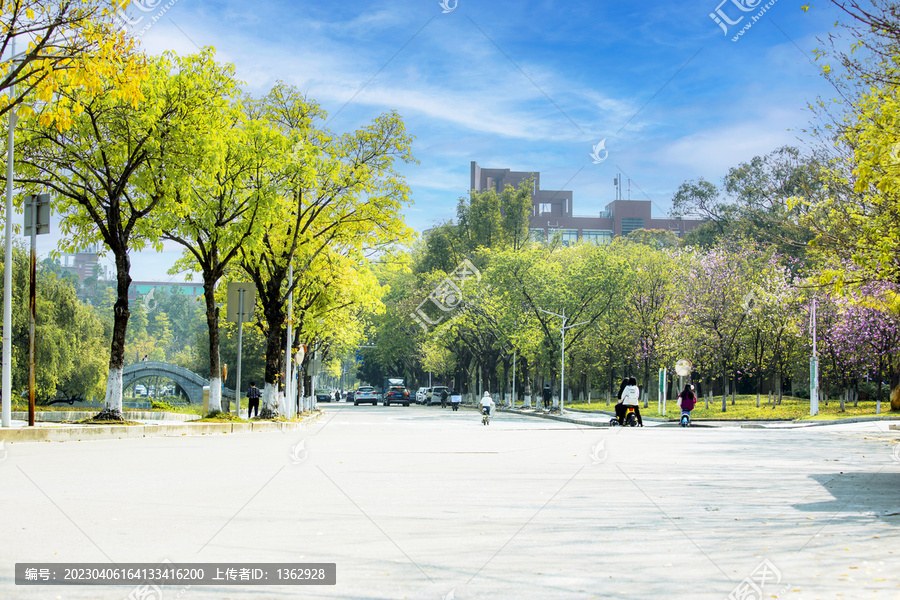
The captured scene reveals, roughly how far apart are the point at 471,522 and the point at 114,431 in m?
13.8

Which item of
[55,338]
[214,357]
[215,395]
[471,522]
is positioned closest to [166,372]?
[55,338]

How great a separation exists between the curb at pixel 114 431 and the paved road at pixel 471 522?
75.3 inches

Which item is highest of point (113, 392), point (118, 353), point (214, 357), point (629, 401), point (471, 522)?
point (118, 353)

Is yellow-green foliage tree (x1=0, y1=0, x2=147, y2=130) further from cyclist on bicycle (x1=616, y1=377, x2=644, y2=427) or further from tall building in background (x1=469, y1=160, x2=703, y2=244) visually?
tall building in background (x1=469, y1=160, x2=703, y2=244)

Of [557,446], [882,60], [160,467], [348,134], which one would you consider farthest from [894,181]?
[348,134]

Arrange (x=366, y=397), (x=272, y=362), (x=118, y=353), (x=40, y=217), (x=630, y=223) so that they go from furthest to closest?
(x=630, y=223) → (x=366, y=397) → (x=272, y=362) → (x=118, y=353) → (x=40, y=217)

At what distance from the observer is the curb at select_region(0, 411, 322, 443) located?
16.7 meters

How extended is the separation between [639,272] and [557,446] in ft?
122

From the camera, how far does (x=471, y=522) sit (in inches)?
310

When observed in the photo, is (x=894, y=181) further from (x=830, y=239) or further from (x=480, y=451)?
(x=480, y=451)

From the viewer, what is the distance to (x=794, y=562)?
621 centimetres

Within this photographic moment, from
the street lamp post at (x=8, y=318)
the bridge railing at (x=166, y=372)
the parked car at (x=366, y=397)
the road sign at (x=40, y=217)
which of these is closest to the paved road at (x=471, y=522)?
the street lamp post at (x=8, y=318)

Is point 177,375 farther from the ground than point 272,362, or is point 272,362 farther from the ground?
point 272,362

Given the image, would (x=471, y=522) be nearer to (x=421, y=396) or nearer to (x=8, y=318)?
(x=8, y=318)
